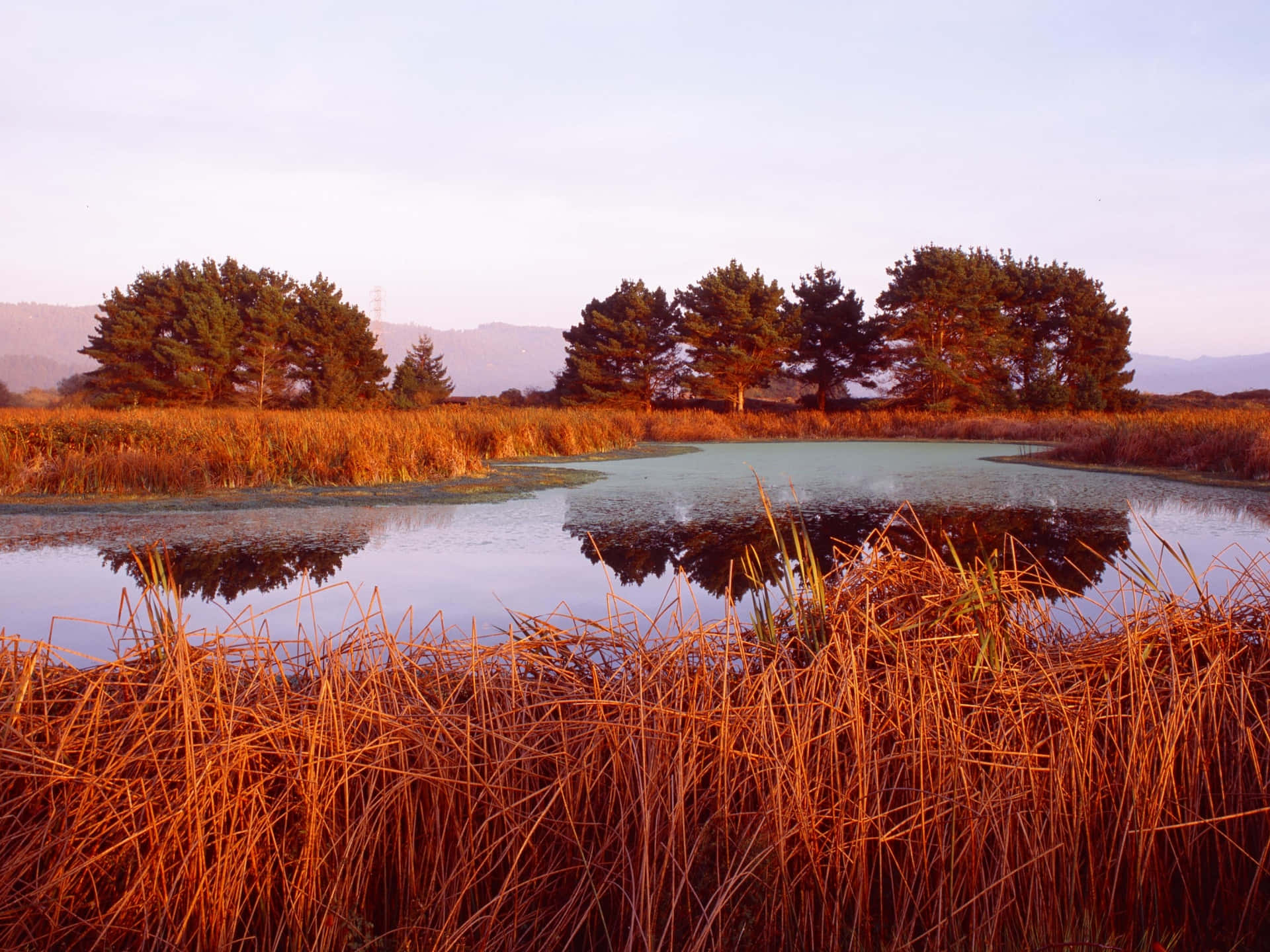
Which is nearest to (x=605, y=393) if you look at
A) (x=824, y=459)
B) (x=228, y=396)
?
(x=228, y=396)

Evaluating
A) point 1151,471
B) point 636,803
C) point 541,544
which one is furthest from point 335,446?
point 1151,471

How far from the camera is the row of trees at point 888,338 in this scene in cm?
2778

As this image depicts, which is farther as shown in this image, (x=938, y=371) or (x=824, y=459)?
(x=938, y=371)

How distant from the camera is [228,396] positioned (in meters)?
32.7

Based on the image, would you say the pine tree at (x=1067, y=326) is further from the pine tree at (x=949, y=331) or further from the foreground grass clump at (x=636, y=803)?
the foreground grass clump at (x=636, y=803)

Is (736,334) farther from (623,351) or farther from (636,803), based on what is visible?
(636,803)

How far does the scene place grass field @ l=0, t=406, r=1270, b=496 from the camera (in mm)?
8562

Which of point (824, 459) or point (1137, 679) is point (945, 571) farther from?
point (824, 459)

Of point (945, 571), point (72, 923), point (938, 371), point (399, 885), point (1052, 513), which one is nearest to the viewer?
point (72, 923)

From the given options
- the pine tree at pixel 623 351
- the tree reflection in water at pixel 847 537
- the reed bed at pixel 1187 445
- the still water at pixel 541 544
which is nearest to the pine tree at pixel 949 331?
the pine tree at pixel 623 351

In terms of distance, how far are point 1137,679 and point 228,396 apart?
114ft

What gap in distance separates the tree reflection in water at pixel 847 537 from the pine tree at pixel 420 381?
2790cm

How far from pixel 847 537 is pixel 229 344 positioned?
31.2 meters

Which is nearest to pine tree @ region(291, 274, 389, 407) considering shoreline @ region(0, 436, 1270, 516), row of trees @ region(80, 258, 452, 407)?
row of trees @ region(80, 258, 452, 407)
